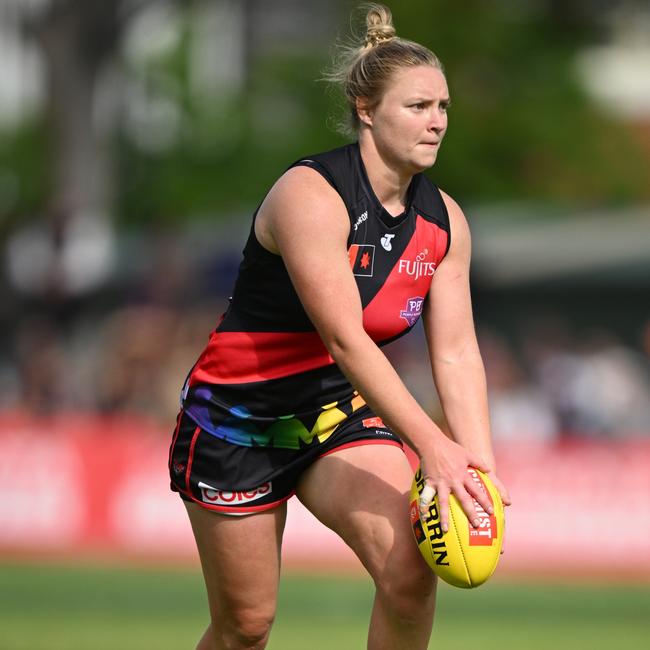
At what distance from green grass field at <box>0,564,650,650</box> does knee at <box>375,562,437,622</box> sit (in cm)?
333

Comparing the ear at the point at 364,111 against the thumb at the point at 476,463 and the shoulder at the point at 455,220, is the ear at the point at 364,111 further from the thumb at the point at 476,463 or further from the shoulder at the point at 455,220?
the thumb at the point at 476,463

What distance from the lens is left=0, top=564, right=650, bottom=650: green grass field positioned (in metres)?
8.12

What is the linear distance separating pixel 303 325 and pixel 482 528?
1.02m

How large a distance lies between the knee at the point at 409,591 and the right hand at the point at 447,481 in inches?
10.7

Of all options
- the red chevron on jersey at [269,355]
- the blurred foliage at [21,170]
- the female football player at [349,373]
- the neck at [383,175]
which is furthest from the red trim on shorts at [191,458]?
the blurred foliage at [21,170]

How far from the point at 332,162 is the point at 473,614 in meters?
5.65

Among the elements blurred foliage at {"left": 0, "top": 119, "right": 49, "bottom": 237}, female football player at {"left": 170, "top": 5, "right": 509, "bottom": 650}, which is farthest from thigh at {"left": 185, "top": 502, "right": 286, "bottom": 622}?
blurred foliage at {"left": 0, "top": 119, "right": 49, "bottom": 237}

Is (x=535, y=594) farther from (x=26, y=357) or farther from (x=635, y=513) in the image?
(x=26, y=357)

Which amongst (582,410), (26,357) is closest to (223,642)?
(582,410)

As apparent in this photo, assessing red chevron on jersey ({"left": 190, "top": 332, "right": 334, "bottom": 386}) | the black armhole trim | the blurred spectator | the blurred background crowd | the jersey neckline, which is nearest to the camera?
the jersey neckline

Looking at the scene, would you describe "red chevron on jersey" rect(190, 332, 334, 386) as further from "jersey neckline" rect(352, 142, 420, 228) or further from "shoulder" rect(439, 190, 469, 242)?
"shoulder" rect(439, 190, 469, 242)

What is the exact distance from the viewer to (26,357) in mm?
14586

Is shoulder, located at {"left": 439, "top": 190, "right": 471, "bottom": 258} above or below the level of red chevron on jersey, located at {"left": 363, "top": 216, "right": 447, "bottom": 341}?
above

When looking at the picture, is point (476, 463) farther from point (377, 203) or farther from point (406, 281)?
point (377, 203)
